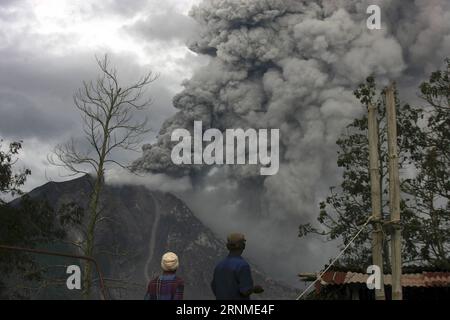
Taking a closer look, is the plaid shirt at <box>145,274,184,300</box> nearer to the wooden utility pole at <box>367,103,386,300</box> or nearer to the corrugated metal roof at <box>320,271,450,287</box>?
the wooden utility pole at <box>367,103,386,300</box>

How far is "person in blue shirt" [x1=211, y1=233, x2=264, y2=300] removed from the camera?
607 cm

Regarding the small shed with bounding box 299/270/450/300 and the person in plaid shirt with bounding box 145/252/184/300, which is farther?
the small shed with bounding box 299/270/450/300

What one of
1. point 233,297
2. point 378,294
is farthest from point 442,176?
point 233,297

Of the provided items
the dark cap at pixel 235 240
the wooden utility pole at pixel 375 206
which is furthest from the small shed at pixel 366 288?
the dark cap at pixel 235 240

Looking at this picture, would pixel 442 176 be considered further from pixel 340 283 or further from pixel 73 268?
pixel 73 268

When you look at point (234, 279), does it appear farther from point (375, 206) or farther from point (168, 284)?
point (375, 206)

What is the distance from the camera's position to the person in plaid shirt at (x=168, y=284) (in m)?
6.39

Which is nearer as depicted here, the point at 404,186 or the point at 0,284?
the point at 404,186

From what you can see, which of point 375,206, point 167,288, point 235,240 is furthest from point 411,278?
point 167,288

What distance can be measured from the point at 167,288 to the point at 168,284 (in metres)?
0.04

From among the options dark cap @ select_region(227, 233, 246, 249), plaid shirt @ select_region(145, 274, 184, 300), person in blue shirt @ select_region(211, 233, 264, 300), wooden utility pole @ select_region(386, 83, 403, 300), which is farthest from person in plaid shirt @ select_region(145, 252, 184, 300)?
wooden utility pole @ select_region(386, 83, 403, 300)

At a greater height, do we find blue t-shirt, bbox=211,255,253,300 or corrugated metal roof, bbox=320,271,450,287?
blue t-shirt, bbox=211,255,253,300
